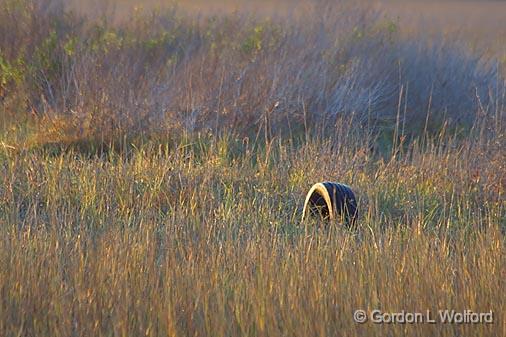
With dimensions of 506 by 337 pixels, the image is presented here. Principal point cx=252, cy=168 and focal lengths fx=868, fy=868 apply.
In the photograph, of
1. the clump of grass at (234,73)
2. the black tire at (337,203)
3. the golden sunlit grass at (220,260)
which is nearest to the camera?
the golden sunlit grass at (220,260)

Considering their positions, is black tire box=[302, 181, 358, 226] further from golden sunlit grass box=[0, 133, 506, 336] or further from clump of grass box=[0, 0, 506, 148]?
clump of grass box=[0, 0, 506, 148]

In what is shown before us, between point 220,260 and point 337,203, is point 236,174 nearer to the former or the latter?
point 337,203

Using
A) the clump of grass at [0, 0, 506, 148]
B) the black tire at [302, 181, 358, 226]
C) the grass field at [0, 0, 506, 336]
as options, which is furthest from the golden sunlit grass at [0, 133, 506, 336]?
the clump of grass at [0, 0, 506, 148]

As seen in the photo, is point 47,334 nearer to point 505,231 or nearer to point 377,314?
point 377,314

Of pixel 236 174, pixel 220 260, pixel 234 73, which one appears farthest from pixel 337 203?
pixel 234 73

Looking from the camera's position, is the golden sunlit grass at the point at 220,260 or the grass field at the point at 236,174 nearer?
the golden sunlit grass at the point at 220,260

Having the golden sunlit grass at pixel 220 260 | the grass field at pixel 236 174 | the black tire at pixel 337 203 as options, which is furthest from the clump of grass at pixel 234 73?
the black tire at pixel 337 203

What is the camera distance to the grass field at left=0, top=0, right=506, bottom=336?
422 centimetres

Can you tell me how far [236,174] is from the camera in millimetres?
7465

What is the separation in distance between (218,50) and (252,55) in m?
0.57

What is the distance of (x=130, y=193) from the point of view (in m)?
6.66

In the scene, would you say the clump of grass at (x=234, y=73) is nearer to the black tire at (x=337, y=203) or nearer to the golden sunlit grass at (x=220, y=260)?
the golden sunlit grass at (x=220, y=260)

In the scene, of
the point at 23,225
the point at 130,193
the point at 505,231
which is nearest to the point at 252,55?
the point at 130,193

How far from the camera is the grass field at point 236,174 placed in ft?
13.9
